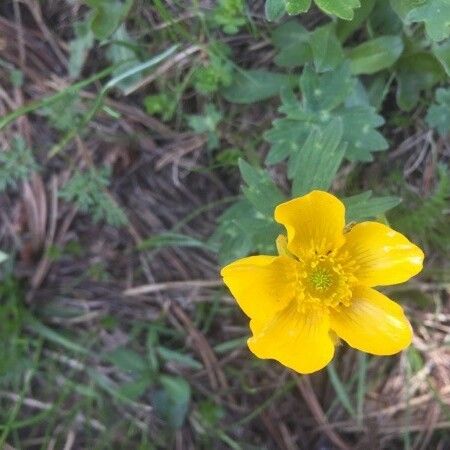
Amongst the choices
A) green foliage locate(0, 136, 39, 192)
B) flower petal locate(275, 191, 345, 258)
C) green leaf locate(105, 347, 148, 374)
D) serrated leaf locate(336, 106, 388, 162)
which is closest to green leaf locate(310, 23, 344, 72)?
serrated leaf locate(336, 106, 388, 162)

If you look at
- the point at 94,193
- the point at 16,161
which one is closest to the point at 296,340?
the point at 94,193

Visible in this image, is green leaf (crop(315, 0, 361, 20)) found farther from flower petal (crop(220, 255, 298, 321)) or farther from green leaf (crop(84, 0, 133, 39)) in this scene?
green leaf (crop(84, 0, 133, 39))

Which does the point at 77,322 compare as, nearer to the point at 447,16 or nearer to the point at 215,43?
the point at 215,43

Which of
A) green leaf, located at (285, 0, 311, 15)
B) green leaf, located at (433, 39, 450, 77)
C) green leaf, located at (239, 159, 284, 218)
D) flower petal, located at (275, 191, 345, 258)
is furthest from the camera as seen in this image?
green leaf, located at (433, 39, 450, 77)

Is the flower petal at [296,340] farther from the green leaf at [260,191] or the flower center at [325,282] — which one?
the green leaf at [260,191]

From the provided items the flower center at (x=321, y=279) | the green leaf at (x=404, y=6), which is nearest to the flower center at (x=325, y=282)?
the flower center at (x=321, y=279)
